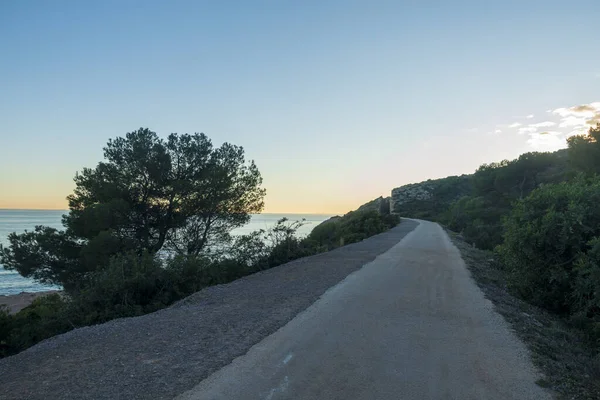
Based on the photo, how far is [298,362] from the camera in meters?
5.57

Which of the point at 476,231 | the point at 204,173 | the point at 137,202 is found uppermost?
the point at 204,173

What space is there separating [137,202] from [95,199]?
218 centimetres

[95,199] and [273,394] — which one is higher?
[95,199]

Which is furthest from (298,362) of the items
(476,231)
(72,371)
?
(476,231)

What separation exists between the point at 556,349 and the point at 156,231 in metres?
18.4

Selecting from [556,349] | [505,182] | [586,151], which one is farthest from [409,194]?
[556,349]

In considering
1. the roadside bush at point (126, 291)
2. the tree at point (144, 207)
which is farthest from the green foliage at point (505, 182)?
the roadside bush at point (126, 291)

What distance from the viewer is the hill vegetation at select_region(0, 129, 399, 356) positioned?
12.2m

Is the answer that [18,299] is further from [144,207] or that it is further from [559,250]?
[559,250]

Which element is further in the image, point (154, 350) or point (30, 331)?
point (30, 331)

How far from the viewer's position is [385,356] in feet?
19.2

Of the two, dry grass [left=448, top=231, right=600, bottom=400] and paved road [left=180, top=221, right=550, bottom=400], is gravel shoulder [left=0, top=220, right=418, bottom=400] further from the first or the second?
dry grass [left=448, top=231, right=600, bottom=400]

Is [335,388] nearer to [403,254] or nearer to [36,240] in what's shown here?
[403,254]

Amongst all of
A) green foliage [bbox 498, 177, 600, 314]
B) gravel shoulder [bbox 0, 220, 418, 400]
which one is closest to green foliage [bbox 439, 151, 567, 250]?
green foliage [bbox 498, 177, 600, 314]
